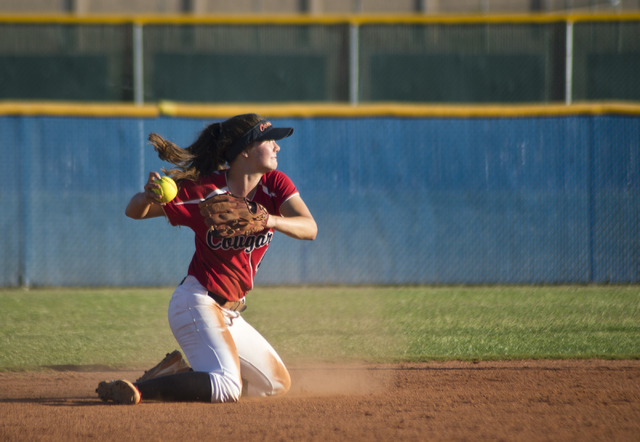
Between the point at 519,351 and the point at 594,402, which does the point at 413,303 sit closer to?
the point at 519,351

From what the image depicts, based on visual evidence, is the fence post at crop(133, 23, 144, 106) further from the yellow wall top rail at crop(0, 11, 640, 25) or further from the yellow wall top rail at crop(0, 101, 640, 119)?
the yellow wall top rail at crop(0, 101, 640, 119)

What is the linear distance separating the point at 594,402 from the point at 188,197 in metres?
→ 2.40

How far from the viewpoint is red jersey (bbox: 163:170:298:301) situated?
327 cm

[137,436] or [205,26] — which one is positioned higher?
[205,26]

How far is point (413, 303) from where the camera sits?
22.3ft

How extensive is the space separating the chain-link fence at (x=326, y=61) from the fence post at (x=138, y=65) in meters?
0.02

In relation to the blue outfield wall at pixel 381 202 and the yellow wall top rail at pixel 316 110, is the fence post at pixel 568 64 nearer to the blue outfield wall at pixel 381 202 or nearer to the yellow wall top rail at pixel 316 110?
the yellow wall top rail at pixel 316 110

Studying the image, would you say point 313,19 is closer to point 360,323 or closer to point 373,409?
point 360,323

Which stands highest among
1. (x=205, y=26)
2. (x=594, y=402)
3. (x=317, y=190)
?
(x=205, y=26)

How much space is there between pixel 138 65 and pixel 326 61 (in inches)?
110

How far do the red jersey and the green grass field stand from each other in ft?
4.04

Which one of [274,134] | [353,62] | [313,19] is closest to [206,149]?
[274,134]

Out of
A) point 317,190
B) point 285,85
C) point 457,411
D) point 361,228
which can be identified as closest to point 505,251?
point 361,228

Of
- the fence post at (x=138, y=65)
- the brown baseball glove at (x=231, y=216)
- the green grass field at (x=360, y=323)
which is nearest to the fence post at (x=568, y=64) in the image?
the green grass field at (x=360, y=323)
